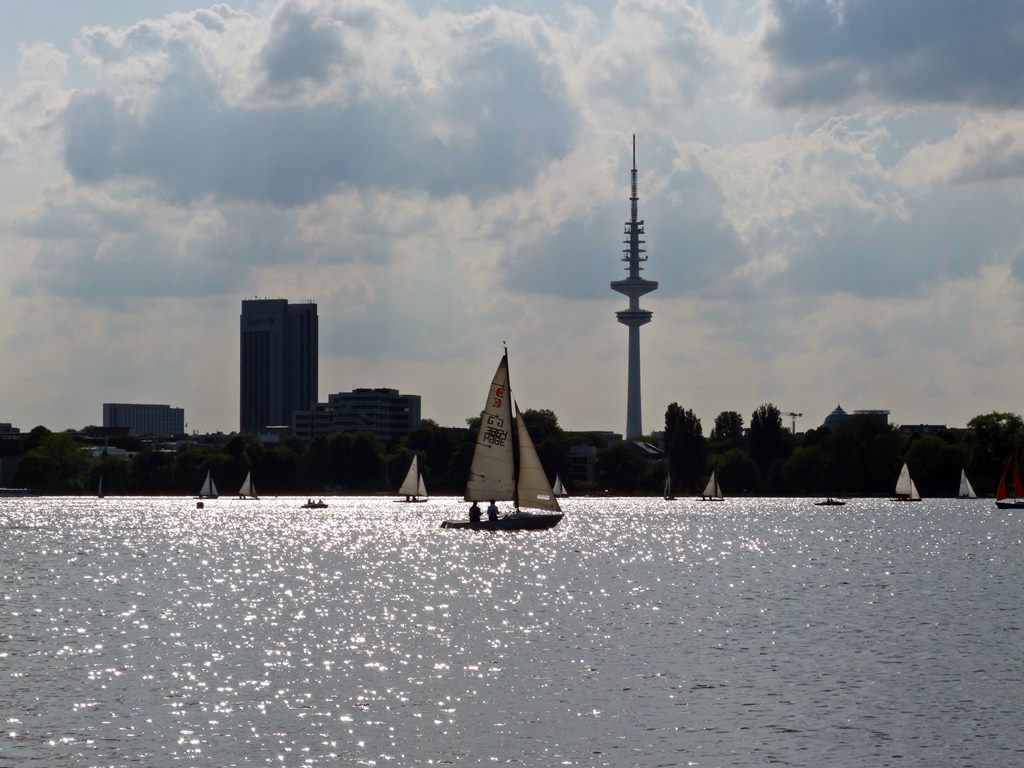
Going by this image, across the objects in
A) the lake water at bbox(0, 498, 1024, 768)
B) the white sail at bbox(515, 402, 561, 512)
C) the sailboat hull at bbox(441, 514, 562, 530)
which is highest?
→ the white sail at bbox(515, 402, 561, 512)

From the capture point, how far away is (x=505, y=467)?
118m

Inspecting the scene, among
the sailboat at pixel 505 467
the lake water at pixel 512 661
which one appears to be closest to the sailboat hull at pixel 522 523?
the sailboat at pixel 505 467

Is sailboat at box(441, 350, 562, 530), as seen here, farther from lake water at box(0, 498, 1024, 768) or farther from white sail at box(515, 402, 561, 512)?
lake water at box(0, 498, 1024, 768)

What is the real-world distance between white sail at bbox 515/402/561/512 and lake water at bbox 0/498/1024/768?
13541 millimetres

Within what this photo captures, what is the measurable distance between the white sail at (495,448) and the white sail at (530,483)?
1.77 metres

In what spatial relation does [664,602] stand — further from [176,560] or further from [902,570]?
[176,560]

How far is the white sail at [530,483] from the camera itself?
11962 cm

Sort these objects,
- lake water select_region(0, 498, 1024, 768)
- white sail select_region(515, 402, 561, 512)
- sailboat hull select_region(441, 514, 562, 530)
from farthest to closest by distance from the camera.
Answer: white sail select_region(515, 402, 561, 512), sailboat hull select_region(441, 514, 562, 530), lake water select_region(0, 498, 1024, 768)

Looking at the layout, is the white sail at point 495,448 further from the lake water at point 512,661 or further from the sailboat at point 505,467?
the lake water at point 512,661

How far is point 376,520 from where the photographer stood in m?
180

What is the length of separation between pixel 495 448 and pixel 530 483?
4720mm

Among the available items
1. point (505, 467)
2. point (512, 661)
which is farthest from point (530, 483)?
point (512, 661)

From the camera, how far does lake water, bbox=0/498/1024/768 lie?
38.2 metres

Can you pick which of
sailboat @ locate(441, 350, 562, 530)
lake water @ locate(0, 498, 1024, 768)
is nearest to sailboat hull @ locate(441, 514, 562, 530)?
sailboat @ locate(441, 350, 562, 530)
